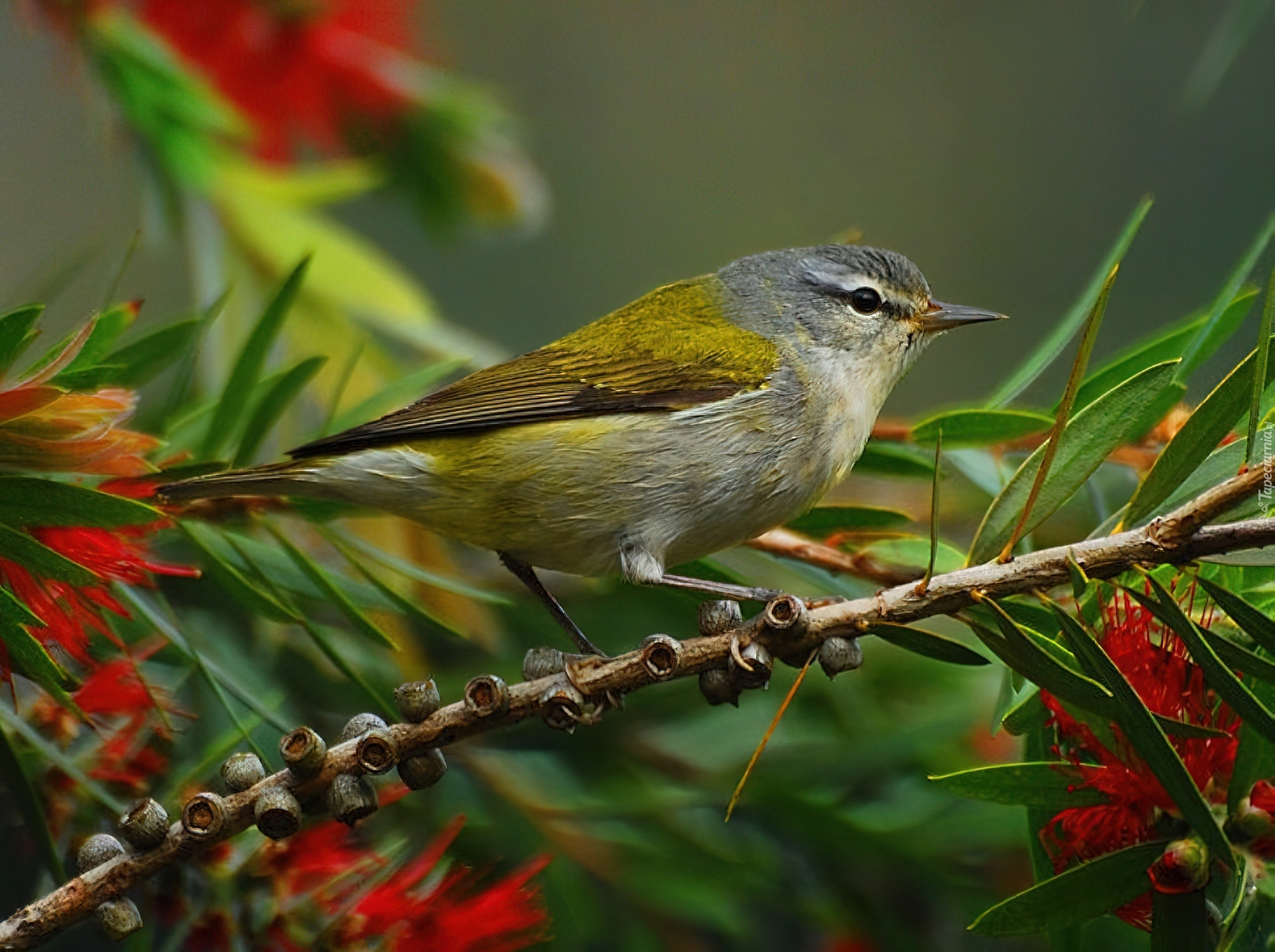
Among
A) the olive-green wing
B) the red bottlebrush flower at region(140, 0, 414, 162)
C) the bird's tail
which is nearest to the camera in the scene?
the bird's tail

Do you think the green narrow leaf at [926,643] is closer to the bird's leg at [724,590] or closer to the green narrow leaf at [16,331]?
the bird's leg at [724,590]

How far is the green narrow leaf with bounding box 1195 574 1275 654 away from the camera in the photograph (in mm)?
861

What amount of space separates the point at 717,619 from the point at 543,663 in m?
0.19

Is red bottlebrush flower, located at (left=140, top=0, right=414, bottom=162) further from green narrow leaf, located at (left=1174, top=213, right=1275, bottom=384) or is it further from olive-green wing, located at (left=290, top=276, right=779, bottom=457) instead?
green narrow leaf, located at (left=1174, top=213, right=1275, bottom=384)

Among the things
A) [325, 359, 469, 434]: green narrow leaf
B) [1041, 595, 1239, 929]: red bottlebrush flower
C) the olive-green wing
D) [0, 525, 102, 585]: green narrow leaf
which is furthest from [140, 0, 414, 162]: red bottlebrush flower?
[1041, 595, 1239, 929]: red bottlebrush flower

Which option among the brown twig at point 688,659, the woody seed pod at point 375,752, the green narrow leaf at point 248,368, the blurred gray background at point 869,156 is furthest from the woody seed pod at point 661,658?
the blurred gray background at point 869,156

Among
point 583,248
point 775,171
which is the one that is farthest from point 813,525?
point 775,171

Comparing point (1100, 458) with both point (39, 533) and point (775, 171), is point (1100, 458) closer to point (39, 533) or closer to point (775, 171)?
point (39, 533)

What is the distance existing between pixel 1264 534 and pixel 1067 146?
16.1 ft

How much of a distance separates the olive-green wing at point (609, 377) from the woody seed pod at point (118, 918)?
29.4 inches

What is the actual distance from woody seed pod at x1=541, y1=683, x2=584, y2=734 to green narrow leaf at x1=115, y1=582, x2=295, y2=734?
27 centimetres

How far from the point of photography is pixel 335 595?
125 cm

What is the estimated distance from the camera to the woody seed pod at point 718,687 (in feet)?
3.64

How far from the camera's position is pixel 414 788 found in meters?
1.03
